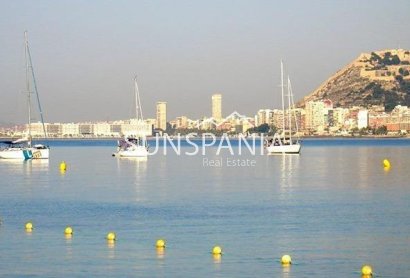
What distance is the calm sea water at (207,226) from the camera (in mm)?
25531

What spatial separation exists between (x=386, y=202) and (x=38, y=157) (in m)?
55.3

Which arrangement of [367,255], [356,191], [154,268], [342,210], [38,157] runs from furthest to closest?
[38,157] → [356,191] → [342,210] → [367,255] → [154,268]

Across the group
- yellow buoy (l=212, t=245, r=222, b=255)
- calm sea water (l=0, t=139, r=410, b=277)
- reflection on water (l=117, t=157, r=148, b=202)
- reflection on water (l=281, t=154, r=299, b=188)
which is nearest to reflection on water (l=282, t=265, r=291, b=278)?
calm sea water (l=0, t=139, r=410, b=277)

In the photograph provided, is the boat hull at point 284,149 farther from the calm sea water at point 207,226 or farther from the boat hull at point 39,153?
the calm sea water at point 207,226

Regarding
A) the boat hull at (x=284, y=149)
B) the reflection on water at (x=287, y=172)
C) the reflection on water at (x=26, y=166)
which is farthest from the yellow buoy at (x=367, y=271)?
the boat hull at (x=284, y=149)

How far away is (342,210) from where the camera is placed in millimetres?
39156

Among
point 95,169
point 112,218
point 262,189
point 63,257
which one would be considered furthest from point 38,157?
point 63,257

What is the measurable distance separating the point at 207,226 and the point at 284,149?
2609 inches

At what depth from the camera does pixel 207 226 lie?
110ft

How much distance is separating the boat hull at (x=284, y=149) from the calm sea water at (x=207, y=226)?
121 feet

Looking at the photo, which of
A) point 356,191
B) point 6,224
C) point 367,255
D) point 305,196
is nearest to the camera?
point 367,255

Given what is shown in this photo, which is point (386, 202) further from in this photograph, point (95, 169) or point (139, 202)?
point (95, 169)

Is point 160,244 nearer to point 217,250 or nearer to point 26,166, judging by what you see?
point 217,250

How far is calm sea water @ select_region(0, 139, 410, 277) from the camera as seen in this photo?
25531 millimetres
